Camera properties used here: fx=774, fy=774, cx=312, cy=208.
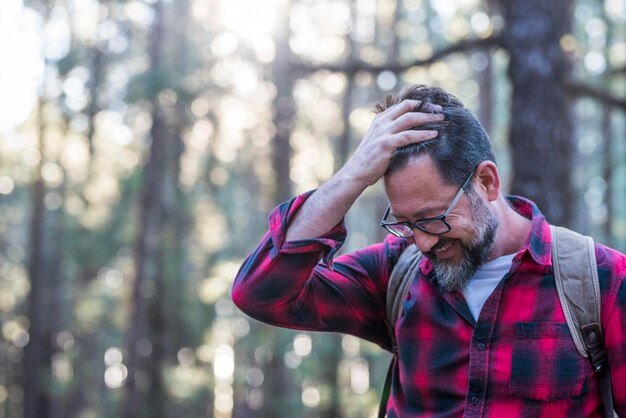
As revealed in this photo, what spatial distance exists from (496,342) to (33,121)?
77.9ft

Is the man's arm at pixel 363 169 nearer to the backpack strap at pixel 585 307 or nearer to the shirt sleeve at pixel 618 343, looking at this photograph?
the backpack strap at pixel 585 307

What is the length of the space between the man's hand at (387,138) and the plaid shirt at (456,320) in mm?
244

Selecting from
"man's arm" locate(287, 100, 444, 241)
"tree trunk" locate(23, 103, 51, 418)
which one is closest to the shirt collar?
"man's arm" locate(287, 100, 444, 241)

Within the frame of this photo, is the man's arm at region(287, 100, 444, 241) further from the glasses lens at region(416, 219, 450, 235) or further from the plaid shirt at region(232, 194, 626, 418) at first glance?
the glasses lens at region(416, 219, 450, 235)

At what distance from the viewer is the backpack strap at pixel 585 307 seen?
246 centimetres

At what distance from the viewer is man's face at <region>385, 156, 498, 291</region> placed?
2643 mm

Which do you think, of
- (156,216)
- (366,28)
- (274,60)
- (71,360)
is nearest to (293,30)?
(274,60)

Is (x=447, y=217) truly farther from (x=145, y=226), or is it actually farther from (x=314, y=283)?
(x=145, y=226)

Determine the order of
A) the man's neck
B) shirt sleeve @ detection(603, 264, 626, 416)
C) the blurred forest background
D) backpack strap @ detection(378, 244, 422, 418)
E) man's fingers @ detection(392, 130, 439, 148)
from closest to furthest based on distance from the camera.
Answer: shirt sleeve @ detection(603, 264, 626, 416), man's fingers @ detection(392, 130, 439, 148), the man's neck, backpack strap @ detection(378, 244, 422, 418), the blurred forest background

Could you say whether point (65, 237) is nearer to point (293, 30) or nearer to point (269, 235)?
point (293, 30)

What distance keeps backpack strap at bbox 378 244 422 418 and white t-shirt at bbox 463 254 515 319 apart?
234 millimetres

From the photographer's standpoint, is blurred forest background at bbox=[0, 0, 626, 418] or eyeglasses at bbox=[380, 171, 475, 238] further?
blurred forest background at bbox=[0, 0, 626, 418]

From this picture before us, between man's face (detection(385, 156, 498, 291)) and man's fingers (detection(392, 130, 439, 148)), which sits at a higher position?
man's fingers (detection(392, 130, 439, 148))

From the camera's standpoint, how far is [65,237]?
68.7 feet
